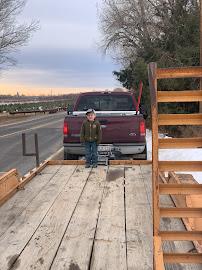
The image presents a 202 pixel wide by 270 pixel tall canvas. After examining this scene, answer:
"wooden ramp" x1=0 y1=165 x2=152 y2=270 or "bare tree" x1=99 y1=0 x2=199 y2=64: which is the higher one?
"bare tree" x1=99 y1=0 x2=199 y2=64

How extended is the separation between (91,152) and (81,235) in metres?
4.92

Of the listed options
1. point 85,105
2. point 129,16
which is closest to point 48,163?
point 85,105

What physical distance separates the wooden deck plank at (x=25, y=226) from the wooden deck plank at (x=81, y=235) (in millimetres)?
367

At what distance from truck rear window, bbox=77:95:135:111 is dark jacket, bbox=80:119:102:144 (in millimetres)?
1983

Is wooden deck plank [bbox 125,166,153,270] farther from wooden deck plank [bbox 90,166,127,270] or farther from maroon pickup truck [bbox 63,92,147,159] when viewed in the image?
maroon pickup truck [bbox 63,92,147,159]

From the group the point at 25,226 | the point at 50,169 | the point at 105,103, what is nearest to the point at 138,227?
the point at 25,226

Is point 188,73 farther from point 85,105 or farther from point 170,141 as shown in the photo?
point 85,105

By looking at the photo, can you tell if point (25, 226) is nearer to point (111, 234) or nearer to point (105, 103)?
point (111, 234)

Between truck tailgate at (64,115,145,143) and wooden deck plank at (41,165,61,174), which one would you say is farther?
truck tailgate at (64,115,145,143)

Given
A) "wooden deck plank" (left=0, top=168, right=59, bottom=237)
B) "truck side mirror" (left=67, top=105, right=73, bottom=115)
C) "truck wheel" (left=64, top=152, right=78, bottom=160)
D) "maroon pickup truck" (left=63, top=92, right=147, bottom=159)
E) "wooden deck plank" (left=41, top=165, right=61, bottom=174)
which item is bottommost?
"truck wheel" (left=64, top=152, right=78, bottom=160)

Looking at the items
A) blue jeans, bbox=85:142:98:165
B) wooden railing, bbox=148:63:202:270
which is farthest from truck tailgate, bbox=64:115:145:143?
wooden railing, bbox=148:63:202:270

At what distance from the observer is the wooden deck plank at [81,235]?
3.64 meters

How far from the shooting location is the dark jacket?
9.23m

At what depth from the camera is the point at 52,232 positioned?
14.5 feet
